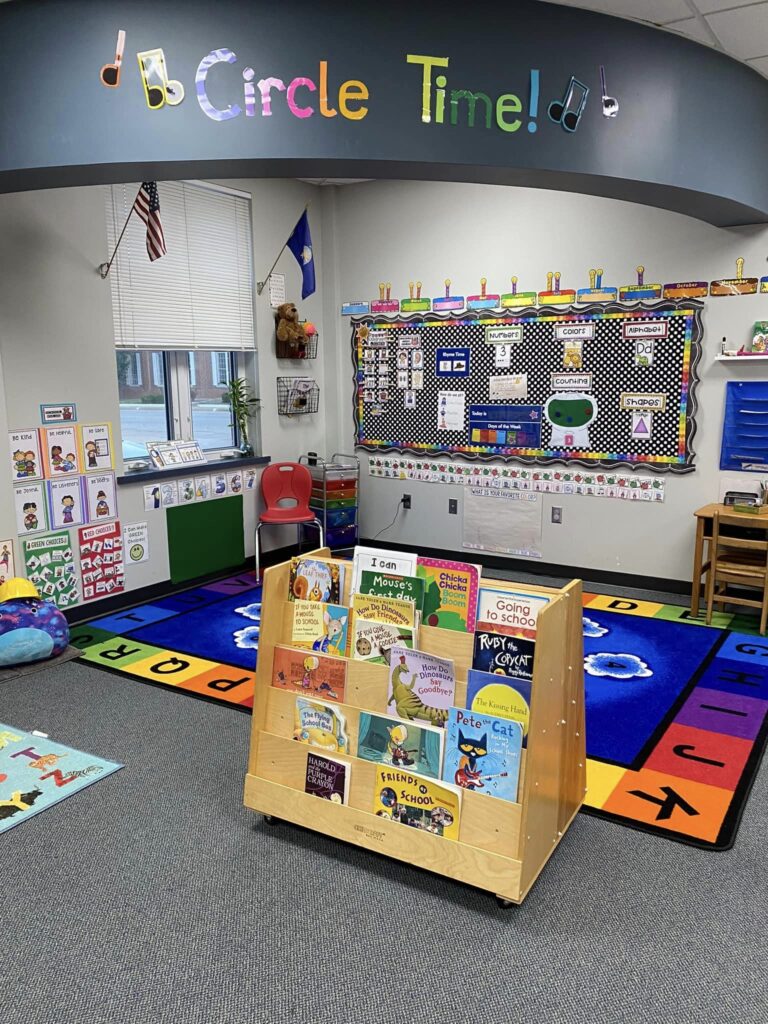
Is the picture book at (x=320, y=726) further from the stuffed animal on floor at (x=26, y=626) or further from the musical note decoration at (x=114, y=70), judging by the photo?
the musical note decoration at (x=114, y=70)

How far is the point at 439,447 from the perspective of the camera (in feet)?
19.9

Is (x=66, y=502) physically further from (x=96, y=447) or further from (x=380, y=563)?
(x=380, y=563)

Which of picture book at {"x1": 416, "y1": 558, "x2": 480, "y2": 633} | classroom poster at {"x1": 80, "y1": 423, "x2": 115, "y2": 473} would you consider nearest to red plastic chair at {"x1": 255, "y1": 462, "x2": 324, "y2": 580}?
classroom poster at {"x1": 80, "y1": 423, "x2": 115, "y2": 473}

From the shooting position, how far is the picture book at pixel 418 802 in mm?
2281

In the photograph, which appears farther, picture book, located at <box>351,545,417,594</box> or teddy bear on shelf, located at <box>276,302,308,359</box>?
teddy bear on shelf, located at <box>276,302,308,359</box>

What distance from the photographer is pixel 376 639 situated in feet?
8.14

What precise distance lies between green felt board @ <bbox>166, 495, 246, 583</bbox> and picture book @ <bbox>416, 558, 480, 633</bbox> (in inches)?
130

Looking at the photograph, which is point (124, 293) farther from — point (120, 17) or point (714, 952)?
point (714, 952)

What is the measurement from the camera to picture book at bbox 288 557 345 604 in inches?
103

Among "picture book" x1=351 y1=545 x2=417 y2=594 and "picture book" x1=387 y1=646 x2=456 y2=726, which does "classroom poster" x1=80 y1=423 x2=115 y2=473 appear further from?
"picture book" x1=387 y1=646 x2=456 y2=726

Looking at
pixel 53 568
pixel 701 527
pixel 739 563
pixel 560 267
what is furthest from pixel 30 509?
pixel 739 563

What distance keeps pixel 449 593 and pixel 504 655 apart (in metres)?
0.26

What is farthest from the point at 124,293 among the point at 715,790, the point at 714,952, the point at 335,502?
the point at 714,952

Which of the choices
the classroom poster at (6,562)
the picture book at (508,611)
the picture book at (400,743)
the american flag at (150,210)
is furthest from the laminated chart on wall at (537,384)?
the picture book at (400,743)
